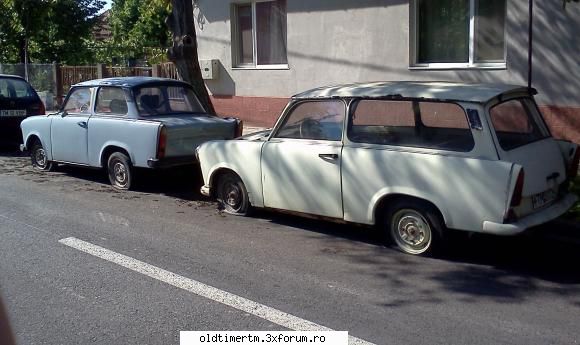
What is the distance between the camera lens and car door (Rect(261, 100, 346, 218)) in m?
6.84

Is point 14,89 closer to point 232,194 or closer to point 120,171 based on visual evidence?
point 120,171

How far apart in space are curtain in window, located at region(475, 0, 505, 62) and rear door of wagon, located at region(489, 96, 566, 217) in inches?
197

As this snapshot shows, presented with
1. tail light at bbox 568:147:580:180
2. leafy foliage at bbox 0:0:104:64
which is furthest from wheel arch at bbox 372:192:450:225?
leafy foliage at bbox 0:0:104:64

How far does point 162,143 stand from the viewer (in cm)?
891

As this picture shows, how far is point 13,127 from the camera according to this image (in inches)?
540

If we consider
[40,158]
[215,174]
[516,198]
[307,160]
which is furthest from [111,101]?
[516,198]

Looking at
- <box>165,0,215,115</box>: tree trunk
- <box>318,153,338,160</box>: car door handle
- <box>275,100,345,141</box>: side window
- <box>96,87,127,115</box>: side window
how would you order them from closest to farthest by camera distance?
<box>318,153,338,160</box>: car door handle
<box>275,100,345,141</box>: side window
<box>96,87,127,115</box>: side window
<box>165,0,215,115</box>: tree trunk

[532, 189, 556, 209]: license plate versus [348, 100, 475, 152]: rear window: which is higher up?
[348, 100, 475, 152]: rear window

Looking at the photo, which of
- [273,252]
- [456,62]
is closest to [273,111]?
[456,62]

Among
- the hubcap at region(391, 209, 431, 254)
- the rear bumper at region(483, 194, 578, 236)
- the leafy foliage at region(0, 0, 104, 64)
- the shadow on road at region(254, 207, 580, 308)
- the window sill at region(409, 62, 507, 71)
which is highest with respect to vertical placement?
the leafy foliage at region(0, 0, 104, 64)

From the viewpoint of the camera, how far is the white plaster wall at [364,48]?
35.2 feet

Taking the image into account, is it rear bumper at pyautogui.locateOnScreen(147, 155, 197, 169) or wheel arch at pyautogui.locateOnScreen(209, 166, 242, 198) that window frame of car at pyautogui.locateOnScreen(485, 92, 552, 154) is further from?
rear bumper at pyautogui.locateOnScreen(147, 155, 197, 169)

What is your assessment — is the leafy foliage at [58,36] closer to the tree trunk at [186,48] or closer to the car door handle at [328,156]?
the tree trunk at [186,48]

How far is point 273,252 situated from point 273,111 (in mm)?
8590
